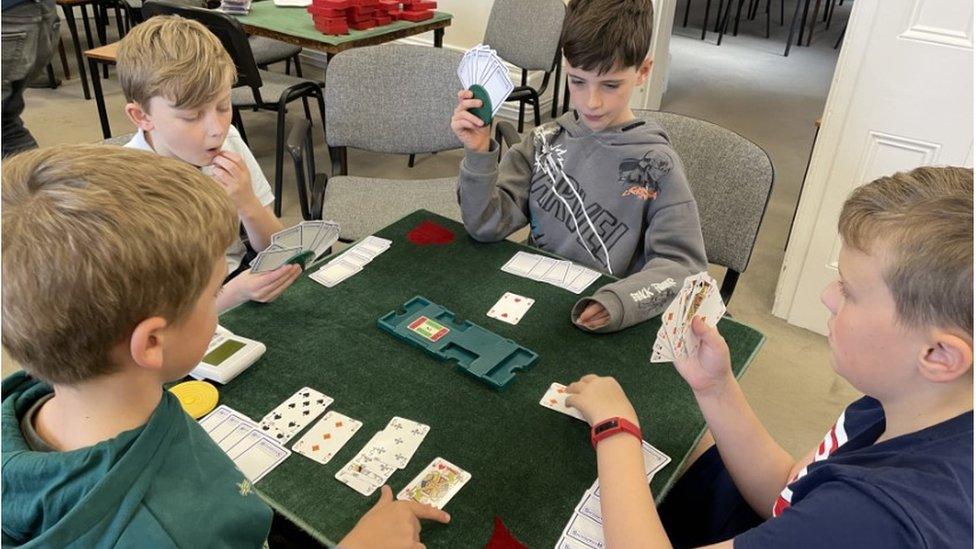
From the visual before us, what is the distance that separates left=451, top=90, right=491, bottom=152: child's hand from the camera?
1571mm

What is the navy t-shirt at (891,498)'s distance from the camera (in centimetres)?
70

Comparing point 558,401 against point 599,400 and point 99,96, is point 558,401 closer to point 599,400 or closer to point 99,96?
point 599,400

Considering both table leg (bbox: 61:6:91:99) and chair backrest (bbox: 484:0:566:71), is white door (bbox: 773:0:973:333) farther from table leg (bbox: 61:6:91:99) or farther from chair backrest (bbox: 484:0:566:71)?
table leg (bbox: 61:6:91:99)

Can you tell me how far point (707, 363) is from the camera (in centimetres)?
112

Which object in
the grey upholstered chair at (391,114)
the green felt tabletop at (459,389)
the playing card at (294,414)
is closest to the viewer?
the green felt tabletop at (459,389)

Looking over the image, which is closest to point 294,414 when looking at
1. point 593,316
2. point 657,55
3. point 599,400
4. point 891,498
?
point 599,400

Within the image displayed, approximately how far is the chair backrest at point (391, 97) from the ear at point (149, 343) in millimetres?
1970

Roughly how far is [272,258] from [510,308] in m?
0.51

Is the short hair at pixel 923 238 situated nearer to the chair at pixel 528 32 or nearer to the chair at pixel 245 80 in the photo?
the chair at pixel 245 80

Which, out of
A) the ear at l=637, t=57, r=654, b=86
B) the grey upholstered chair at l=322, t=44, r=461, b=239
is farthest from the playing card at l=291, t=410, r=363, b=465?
the grey upholstered chair at l=322, t=44, r=461, b=239

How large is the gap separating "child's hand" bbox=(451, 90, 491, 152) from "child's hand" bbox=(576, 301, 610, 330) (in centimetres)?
50

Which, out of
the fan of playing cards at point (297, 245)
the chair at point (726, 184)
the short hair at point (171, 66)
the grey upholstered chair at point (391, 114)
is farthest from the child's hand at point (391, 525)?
the grey upholstered chair at point (391, 114)

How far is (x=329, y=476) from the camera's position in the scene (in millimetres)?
1021

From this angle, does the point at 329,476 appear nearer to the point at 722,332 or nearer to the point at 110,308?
the point at 110,308
